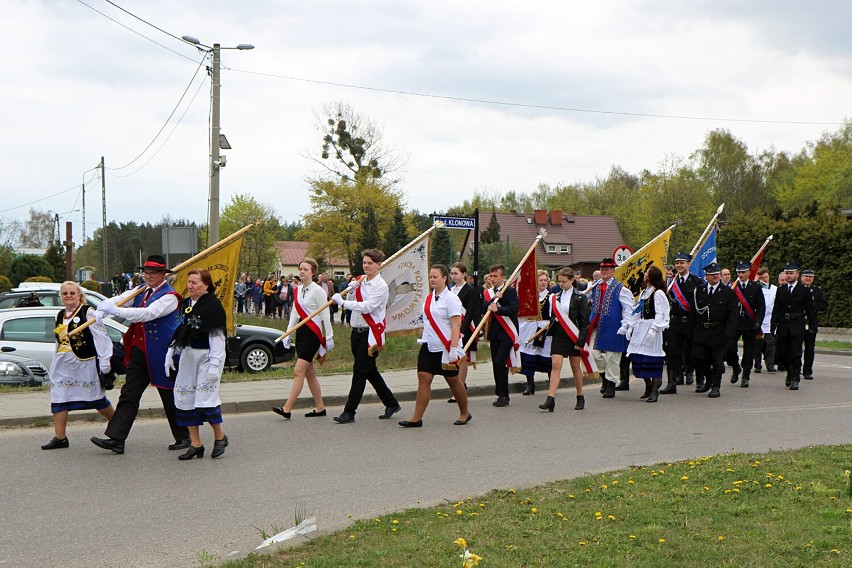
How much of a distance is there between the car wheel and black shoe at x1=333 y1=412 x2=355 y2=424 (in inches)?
244

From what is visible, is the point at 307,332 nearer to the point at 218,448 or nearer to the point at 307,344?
the point at 307,344

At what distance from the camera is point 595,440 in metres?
9.45

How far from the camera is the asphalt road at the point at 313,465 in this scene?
584 centimetres

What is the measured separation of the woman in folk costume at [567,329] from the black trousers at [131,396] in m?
5.04

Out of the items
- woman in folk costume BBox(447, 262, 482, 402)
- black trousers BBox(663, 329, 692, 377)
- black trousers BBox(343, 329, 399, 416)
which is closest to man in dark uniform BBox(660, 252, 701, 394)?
black trousers BBox(663, 329, 692, 377)

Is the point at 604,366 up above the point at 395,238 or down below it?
below

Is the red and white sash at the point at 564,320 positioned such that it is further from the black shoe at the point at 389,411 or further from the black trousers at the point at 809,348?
the black trousers at the point at 809,348

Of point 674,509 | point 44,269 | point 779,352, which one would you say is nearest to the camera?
point 674,509

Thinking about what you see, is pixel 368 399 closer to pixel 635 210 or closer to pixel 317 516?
pixel 317 516

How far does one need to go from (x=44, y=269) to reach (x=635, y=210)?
153 ft

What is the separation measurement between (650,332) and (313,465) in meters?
6.27

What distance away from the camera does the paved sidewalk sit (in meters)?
10.5

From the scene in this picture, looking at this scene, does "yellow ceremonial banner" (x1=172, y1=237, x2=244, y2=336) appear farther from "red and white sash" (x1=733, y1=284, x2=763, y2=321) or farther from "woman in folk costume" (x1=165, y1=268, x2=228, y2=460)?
"red and white sash" (x1=733, y1=284, x2=763, y2=321)

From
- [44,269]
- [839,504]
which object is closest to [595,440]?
[839,504]
